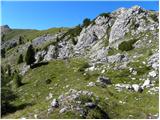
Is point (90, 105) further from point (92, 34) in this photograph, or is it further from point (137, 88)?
point (92, 34)

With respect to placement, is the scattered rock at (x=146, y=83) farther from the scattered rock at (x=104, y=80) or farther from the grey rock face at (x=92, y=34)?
the grey rock face at (x=92, y=34)

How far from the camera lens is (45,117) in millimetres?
30562

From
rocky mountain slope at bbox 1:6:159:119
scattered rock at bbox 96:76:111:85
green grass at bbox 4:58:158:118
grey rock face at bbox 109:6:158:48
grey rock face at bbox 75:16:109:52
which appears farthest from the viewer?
grey rock face at bbox 75:16:109:52

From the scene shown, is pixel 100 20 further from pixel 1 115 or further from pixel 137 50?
pixel 1 115

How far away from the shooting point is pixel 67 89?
4525cm

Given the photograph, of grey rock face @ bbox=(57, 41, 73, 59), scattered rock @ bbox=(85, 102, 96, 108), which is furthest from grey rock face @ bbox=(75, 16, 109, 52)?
scattered rock @ bbox=(85, 102, 96, 108)

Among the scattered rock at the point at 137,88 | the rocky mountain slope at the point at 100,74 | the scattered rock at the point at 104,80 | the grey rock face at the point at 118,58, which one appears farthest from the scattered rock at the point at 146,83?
the grey rock face at the point at 118,58

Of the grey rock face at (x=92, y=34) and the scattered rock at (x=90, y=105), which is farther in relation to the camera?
the grey rock face at (x=92, y=34)

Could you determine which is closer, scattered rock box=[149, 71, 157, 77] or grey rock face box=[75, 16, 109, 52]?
scattered rock box=[149, 71, 157, 77]

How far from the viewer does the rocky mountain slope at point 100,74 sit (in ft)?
107

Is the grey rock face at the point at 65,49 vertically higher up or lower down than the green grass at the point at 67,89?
higher up

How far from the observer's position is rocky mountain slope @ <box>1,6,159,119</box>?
107ft

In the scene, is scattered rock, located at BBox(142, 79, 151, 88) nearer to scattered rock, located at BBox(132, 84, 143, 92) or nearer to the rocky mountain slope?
the rocky mountain slope

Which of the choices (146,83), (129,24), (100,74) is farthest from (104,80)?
(129,24)
